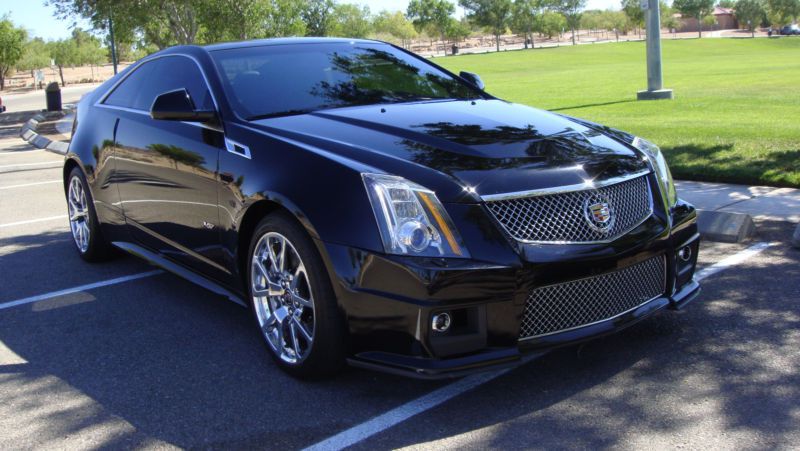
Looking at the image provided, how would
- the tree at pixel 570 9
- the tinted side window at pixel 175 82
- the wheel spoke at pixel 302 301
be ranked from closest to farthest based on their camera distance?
the wheel spoke at pixel 302 301, the tinted side window at pixel 175 82, the tree at pixel 570 9

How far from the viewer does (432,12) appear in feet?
420

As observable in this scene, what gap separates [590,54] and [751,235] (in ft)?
229

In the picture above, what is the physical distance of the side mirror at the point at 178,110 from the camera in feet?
15.5

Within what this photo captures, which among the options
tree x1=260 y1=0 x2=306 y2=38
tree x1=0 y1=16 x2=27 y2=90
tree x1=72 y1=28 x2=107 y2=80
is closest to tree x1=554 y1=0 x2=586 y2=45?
tree x1=72 y1=28 x2=107 y2=80

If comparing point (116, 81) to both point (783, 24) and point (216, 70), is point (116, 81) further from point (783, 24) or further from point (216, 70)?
point (783, 24)

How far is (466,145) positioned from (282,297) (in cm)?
118

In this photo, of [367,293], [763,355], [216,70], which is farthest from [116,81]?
[763,355]

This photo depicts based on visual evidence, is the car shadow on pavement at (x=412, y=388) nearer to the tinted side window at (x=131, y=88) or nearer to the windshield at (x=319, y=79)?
the windshield at (x=319, y=79)

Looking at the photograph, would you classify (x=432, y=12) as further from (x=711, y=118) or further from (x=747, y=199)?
(x=747, y=199)

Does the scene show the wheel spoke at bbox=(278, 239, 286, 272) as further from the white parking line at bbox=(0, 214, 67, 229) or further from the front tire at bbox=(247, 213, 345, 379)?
the white parking line at bbox=(0, 214, 67, 229)

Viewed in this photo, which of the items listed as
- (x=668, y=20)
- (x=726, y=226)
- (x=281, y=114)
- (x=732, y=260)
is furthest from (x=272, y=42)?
(x=668, y=20)

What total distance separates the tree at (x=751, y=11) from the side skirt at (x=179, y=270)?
12876 centimetres

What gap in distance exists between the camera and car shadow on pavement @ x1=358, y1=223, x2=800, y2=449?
3.39m

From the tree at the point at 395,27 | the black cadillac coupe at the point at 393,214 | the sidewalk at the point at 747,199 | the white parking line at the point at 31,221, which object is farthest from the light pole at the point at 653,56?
the tree at the point at 395,27
